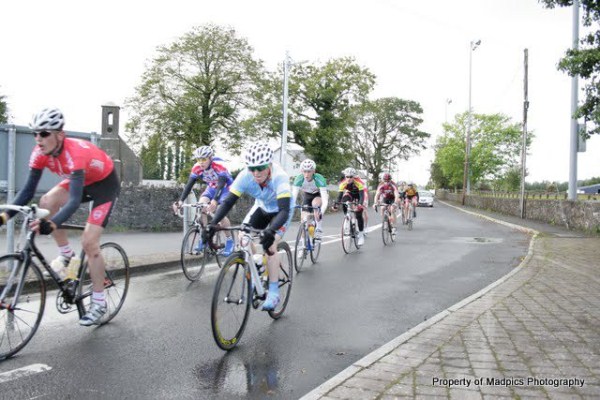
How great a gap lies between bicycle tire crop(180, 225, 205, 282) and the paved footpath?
155 inches

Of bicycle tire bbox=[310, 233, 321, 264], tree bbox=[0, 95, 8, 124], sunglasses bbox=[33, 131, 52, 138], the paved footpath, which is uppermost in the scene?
tree bbox=[0, 95, 8, 124]

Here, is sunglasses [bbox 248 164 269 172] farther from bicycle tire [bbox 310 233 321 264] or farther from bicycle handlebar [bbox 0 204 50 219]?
bicycle tire [bbox 310 233 321 264]

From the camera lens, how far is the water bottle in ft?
15.0

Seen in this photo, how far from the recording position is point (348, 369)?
3732 mm

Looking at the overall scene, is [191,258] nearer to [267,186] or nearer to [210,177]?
[210,177]

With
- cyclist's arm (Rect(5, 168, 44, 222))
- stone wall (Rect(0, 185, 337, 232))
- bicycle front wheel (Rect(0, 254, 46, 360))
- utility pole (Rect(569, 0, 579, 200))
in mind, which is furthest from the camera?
utility pole (Rect(569, 0, 579, 200))

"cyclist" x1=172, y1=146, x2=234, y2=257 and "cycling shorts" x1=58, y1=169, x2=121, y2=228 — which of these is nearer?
"cycling shorts" x1=58, y1=169, x2=121, y2=228

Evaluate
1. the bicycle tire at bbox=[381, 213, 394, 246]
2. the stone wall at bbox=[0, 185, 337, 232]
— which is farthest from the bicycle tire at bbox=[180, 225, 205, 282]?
the stone wall at bbox=[0, 185, 337, 232]

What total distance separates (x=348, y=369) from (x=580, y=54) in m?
12.8

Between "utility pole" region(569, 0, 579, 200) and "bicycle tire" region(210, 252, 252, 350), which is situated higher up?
"utility pole" region(569, 0, 579, 200)

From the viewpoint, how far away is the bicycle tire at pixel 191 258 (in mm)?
7602

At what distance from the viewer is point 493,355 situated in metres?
4.07

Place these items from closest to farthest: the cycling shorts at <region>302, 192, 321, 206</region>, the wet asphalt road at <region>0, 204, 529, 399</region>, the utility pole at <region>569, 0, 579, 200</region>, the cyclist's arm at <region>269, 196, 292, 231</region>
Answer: the wet asphalt road at <region>0, 204, 529, 399</region>
the cyclist's arm at <region>269, 196, 292, 231</region>
the cycling shorts at <region>302, 192, 321, 206</region>
the utility pole at <region>569, 0, 579, 200</region>

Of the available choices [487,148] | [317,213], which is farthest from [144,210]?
[487,148]
